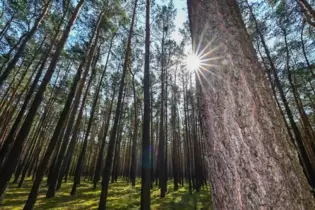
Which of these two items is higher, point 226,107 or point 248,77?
point 248,77

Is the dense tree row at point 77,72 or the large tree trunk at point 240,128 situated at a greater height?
the dense tree row at point 77,72

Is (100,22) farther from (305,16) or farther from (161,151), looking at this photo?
(305,16)

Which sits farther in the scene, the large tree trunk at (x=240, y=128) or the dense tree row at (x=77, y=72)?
the dense tree row at (x=77, y=72)

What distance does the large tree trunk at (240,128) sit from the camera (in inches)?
23.4

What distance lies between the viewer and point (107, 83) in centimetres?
1853

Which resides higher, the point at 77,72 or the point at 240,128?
the point at 77,72

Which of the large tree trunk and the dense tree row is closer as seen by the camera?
the large tree trunk

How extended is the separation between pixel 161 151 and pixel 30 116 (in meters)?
8.70

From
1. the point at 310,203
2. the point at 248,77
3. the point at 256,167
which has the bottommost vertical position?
the point at 310,203

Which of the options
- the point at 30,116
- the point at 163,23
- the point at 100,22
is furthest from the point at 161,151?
the point at 163,23

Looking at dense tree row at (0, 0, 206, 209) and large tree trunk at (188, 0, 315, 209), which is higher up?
dense tree row at (0, 0, 206, 209)

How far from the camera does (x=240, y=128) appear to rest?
705 millimetres

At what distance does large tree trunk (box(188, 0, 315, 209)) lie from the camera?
59 centimetres

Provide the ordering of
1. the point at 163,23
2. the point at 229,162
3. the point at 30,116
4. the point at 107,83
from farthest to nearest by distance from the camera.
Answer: the point at 107,83
the point at 163,23
the point at 30,116
the point at 229,162
